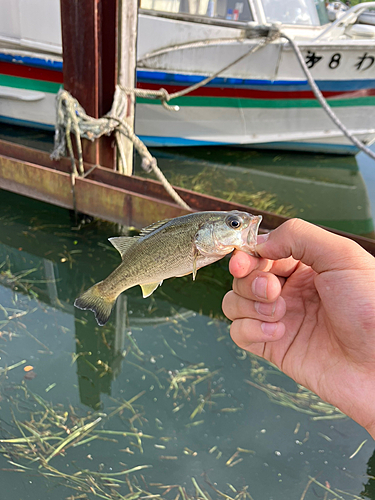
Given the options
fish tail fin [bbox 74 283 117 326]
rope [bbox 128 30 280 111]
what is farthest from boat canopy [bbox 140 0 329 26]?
fish tail fin [bbox 74 283 117 326]

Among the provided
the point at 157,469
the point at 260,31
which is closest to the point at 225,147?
the point at 260,31

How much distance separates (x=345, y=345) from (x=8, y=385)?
91.8 inches

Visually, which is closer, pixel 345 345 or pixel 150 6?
pixel 345 345

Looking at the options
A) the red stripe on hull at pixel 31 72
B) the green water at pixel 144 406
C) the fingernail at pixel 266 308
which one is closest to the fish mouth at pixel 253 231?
the fingernail at pixel 266 308

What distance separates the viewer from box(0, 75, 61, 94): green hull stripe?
6660 millimetres

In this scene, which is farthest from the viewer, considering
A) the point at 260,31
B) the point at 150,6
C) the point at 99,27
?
the point at 150,6

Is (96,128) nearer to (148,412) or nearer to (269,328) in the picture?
(148,412)

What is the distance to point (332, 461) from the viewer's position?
8.43 ft

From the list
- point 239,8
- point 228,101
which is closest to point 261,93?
point 228,101

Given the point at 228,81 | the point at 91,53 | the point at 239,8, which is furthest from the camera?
the point at 228,81

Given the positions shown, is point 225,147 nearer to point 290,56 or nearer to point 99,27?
point 290,56

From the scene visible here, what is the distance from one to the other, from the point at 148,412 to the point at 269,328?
54.0 inches

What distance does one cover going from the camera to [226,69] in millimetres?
5754

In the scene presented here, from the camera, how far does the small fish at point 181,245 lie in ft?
5.08
